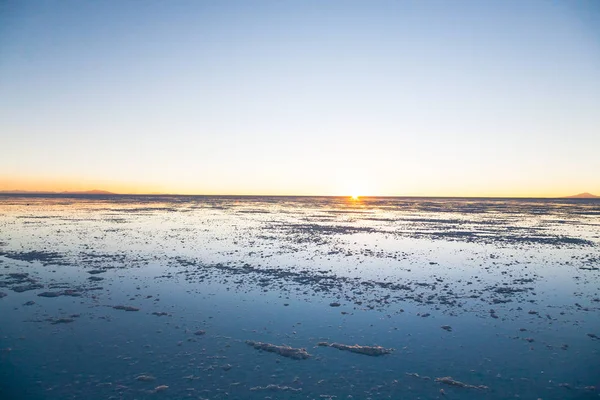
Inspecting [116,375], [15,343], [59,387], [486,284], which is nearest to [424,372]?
[116,375]

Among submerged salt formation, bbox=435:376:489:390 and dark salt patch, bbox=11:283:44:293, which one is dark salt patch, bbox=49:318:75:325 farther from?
submerged salt formation, bbox=435:376:489:390

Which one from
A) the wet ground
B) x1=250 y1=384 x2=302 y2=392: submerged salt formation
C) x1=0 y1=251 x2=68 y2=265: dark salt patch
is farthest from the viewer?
x1=0 y1=251 x2=68 y2=265: dark salt patch

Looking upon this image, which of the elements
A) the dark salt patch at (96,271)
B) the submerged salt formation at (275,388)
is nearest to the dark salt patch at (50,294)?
the dark salt patch at (96,271)

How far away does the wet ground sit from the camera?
37.1 ft

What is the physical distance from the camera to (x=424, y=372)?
12055 millimetres

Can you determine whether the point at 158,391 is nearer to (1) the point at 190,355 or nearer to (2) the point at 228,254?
(1) the point at 190,355

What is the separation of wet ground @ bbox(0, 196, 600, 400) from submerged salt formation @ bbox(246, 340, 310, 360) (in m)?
0.08

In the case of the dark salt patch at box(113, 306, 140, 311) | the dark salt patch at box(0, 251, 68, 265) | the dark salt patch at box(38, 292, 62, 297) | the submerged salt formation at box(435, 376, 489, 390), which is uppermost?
the dark salt patch at box(0, 251, 68, 265)

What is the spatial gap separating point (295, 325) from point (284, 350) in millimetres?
2585

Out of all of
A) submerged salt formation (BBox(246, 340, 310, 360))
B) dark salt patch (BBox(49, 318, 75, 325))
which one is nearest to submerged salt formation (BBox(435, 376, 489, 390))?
submerged salt formation (BBox(246, 340, 310, 360))

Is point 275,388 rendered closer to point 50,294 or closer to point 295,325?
point 295,325

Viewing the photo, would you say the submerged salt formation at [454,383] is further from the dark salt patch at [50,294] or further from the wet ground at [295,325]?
the dark salt patch at [50,294]

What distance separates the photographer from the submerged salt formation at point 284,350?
516 inches

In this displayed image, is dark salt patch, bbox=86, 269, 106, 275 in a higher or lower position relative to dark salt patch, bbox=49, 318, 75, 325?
higher
